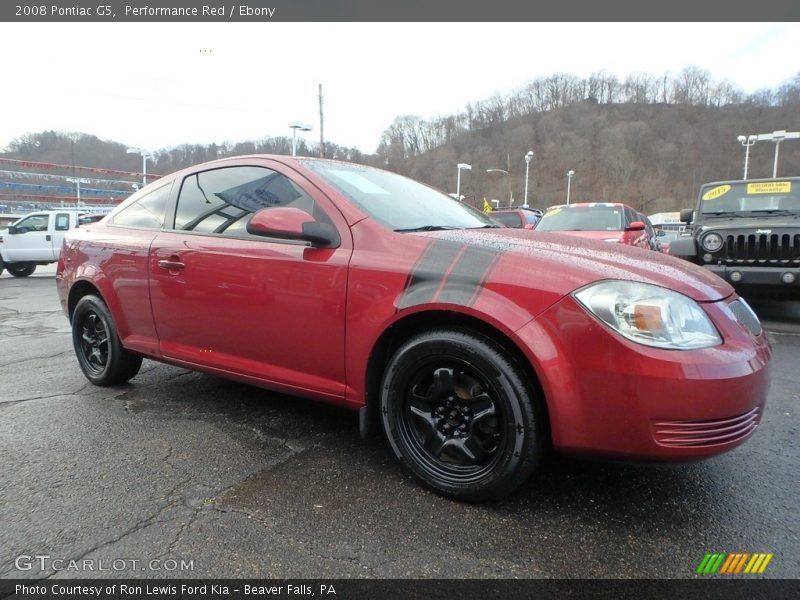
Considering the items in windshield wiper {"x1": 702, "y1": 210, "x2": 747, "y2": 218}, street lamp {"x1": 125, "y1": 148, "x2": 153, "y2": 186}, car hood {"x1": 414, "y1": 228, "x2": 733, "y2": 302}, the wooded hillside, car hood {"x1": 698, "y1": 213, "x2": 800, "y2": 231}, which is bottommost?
car hood {"x1": 414, "y1": 228, "x2": 733, "y2": 302}

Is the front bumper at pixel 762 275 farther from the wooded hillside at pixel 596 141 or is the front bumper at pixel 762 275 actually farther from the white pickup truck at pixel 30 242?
the wooded hillside at pixel 596 141

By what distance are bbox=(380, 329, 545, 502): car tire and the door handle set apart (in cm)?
154

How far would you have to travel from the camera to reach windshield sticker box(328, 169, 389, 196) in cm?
280

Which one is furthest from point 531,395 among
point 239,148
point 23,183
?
point 23,183

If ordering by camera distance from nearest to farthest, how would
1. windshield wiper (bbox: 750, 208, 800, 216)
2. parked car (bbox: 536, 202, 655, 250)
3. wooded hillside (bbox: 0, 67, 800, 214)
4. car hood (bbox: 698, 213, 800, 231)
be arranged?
car hood (bbox: 698, 213, 800, 231), windshield wiper (bbox: 750, 208, 800, 216), parked car (bbox: 536, 202, 655, 250), wooded hillside (bbox: 0, 67, 800, 214)

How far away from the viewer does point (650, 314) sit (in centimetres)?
184

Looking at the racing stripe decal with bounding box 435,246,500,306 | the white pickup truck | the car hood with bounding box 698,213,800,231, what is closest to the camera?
the racing stripe decal with bounding box 435,246,500,306

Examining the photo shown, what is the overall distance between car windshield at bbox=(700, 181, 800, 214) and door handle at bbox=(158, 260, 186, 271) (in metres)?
7.23

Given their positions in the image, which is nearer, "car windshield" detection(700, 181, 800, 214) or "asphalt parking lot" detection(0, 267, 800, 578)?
"asphalt parking lot" detection(0, 267, 800, 578)

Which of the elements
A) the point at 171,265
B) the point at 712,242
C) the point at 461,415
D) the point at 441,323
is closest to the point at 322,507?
the point at 461,415

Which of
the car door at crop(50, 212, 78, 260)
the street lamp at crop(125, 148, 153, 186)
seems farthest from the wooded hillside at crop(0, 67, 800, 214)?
the car door at crop(50, 212, 78, 260)

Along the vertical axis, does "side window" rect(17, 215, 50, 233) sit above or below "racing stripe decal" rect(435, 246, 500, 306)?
above

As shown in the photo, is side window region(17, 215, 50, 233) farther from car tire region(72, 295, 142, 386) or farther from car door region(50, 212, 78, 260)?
car tire region(72, 295, 142, 386)

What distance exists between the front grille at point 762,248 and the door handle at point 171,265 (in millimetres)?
6242
